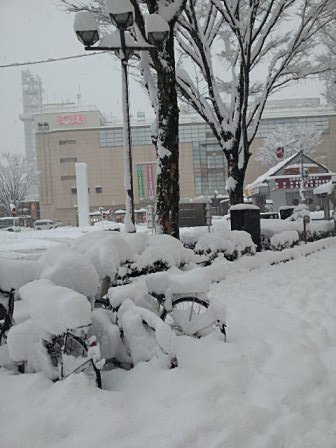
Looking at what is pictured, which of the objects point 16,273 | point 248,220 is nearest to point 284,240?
point 248,220

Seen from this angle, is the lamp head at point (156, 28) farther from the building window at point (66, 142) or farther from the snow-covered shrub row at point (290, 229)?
the building window at point (66, 142)

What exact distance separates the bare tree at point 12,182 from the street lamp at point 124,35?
4443 centimetres

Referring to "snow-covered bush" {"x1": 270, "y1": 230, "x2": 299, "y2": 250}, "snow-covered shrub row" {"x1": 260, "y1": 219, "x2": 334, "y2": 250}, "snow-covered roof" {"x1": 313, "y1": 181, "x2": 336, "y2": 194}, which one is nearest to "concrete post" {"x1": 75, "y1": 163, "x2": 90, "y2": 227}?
"snow-covered roof" {"x1": 313, "y1": 181, "x2": 336, "y2": 194}

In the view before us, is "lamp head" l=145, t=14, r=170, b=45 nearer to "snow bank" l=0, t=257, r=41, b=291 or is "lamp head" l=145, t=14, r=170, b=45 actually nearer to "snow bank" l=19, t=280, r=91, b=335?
"snow bank" l=0, t=257, r=41, b=291

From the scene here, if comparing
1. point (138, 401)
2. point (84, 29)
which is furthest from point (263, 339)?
point (84, 29)

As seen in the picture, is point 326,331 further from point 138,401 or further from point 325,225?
point 325,225

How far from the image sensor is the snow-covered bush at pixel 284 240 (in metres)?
11.7

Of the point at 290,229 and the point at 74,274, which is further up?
the point at 74,274

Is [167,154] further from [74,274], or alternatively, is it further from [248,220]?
[74,274]

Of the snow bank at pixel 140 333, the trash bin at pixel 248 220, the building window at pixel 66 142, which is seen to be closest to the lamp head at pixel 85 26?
the trash bin at pixel 248 220

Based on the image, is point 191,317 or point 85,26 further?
point 85,26

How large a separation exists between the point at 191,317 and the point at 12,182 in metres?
51.4

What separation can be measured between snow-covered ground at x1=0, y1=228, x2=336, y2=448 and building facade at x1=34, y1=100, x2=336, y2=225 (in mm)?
68979

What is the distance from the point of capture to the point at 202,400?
2957mm
